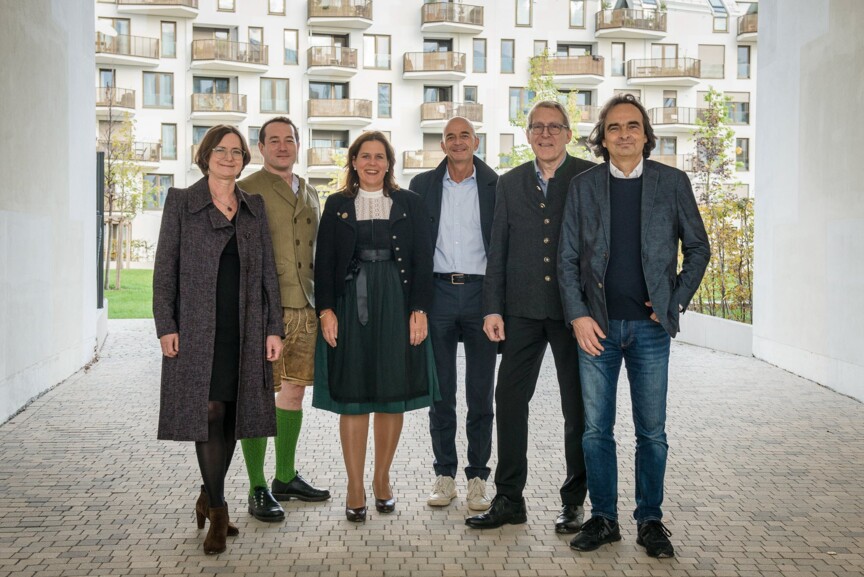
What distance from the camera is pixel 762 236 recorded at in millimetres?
12758

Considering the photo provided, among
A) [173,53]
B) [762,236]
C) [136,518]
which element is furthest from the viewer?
[173,53]

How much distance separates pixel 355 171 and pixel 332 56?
127 ft

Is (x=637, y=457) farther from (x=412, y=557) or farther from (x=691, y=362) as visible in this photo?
(x=691, y=362)

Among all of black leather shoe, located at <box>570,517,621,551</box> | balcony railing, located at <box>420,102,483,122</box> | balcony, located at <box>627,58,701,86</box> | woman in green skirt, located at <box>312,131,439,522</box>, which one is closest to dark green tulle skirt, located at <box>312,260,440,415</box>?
woman in green skirt, located at <box>312,131,439,522</box>

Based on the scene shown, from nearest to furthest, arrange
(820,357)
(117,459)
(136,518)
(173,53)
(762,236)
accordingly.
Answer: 1. (136,518)
2. (117,459)
3. (820,357)
4. (762,236)
5. (173,53)

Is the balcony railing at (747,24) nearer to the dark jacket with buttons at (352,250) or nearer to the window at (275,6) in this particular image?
the window at (275,6)

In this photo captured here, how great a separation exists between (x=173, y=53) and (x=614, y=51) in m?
19.2

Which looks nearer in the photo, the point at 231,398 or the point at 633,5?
the point at 231,398

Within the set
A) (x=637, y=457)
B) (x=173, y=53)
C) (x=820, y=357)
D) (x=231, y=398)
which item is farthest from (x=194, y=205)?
(x=173, y=53)

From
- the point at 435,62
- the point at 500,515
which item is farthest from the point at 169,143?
the point at 500,515

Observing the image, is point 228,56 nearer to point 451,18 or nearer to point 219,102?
point 219,102

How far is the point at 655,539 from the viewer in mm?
4727

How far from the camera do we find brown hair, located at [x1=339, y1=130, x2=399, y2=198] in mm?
5434

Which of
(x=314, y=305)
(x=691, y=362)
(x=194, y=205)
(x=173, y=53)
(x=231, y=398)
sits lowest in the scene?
(x=691, y=362)
